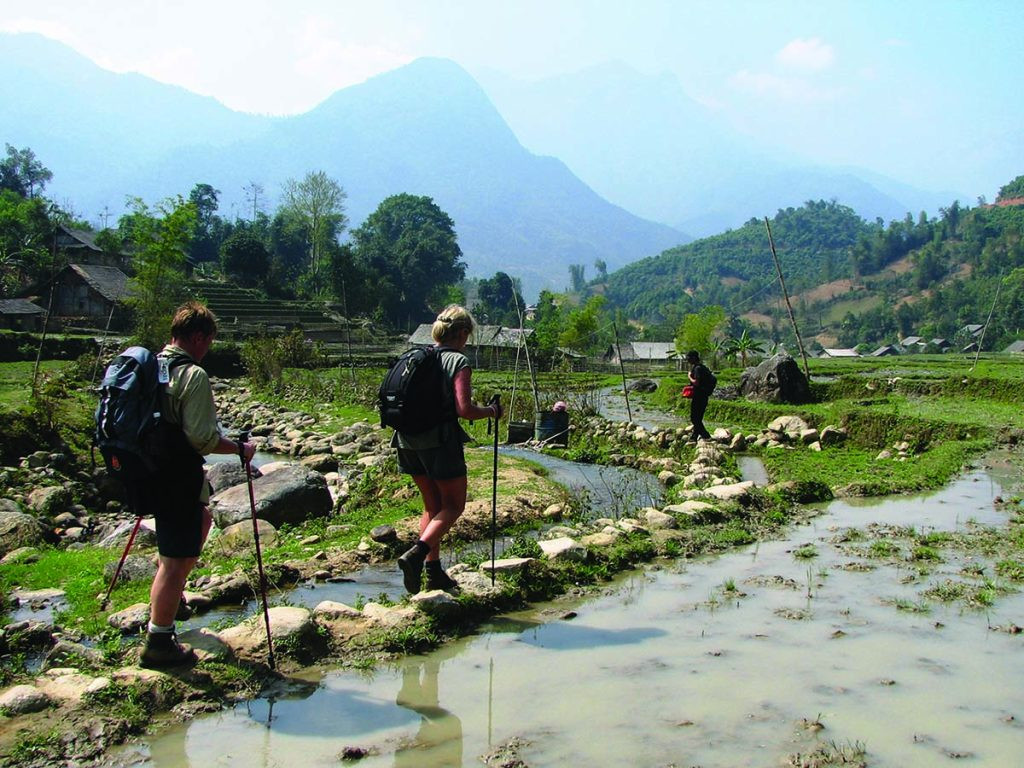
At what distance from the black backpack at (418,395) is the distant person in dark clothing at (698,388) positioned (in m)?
11.0

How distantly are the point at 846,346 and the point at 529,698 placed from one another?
11551cm

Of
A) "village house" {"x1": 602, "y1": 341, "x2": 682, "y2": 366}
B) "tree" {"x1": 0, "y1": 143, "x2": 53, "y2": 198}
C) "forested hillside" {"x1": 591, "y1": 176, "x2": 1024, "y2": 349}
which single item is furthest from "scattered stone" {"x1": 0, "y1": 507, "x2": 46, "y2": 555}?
"tree" {"x1": 0, "y1": 143, "x2": 53, "y2": 198}

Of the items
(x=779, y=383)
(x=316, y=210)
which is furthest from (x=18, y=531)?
(x=316, y=210)

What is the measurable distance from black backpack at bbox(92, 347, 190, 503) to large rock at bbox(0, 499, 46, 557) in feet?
20.4

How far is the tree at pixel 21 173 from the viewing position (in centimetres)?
8581

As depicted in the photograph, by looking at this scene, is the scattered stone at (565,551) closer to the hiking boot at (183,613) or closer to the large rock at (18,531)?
the hiking boot at (183,613)

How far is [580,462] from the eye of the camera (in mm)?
15414

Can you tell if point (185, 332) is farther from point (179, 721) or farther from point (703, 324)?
point (703, 324)

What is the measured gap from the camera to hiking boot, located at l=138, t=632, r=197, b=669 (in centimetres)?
474

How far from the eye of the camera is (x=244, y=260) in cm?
7394

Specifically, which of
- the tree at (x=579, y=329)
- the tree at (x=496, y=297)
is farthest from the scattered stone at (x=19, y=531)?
the tree at (x=496, y=297)

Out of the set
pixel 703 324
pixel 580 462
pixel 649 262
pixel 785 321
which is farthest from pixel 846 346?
pixel 580 462

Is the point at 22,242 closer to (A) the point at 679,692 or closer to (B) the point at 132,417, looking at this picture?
(B) the point at 132,417

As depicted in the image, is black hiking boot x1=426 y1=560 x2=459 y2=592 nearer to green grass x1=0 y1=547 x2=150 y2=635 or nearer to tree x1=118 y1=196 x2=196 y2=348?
green grass x1=0 y1=547 x2=150 y2=635
